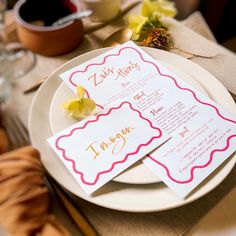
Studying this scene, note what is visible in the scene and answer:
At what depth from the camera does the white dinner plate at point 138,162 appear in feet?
1.27

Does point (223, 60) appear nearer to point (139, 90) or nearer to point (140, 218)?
point (139, 90)

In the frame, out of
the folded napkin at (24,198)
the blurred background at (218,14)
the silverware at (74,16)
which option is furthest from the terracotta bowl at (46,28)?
the blurred background at (218,14)

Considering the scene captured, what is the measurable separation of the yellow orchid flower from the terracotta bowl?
0.18 m

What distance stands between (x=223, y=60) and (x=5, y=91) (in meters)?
0.40

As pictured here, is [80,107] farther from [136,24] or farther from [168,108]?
[136,24]

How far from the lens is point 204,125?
44cm

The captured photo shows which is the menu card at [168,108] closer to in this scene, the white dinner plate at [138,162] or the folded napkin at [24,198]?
the white dinner plate at [138,162]

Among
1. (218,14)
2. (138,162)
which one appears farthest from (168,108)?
(218,14)

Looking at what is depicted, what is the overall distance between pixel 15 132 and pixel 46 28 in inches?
8.7

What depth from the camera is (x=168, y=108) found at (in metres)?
0.47

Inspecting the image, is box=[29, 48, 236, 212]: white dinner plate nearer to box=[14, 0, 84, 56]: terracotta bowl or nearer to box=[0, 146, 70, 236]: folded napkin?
box=[0, 146, 70, 236]: folded napkin

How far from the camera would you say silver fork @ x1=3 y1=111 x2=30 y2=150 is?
0.43 meters

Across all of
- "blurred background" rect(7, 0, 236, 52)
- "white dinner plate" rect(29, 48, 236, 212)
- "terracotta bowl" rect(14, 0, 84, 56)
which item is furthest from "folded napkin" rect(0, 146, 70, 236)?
"blurred background" rect(7, 0, 236, 52)

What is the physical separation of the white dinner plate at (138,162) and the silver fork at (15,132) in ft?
0.13
